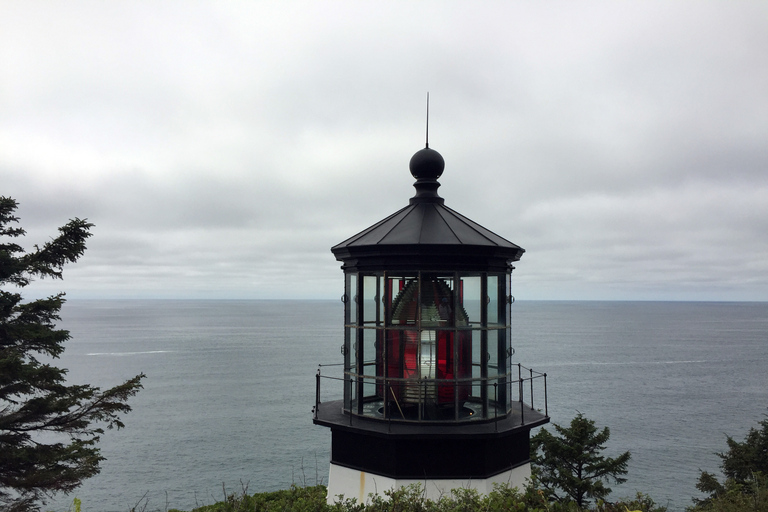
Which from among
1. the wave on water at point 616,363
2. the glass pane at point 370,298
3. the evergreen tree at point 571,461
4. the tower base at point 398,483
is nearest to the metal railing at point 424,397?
the tower base at point 398,483

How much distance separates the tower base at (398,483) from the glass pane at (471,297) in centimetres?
195

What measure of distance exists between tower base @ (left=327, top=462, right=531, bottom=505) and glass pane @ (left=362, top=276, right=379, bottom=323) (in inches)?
78.4

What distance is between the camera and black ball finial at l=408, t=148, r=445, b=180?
8102 millimetres

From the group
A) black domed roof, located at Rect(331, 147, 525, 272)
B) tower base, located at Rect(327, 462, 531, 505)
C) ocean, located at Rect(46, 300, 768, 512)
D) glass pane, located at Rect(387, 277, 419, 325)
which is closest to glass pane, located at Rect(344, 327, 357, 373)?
glass pane, located at Rect(387, 277, 419, 325)

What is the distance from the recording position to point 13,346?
1008 cm

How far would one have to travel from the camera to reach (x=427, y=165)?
319 inches

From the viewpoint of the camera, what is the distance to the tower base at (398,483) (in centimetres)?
675

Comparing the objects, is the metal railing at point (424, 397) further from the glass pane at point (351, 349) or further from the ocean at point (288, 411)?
the ocean at point (288, 411)

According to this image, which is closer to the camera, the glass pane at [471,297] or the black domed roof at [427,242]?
the black domed roof at [427,242]

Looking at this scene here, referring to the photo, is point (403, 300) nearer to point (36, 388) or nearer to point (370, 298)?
point (370, 298)

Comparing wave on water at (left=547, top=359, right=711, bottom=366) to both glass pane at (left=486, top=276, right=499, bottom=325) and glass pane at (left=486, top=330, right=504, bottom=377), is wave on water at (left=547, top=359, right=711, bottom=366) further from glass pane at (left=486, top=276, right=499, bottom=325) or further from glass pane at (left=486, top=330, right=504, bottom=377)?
glass pane at (left=486, top=276, right=499, bottom=325)

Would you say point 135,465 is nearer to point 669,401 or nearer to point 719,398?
point 669,401

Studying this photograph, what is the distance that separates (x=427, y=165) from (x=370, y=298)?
2193mm

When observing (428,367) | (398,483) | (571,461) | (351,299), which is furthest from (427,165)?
(571,461)
